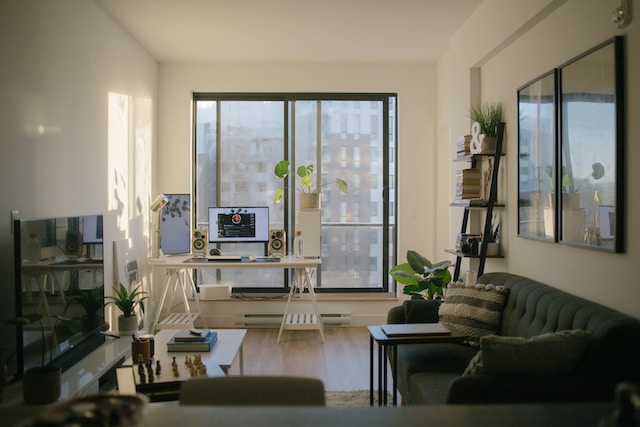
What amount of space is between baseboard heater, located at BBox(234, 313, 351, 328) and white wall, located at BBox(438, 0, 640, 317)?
1563 millimetres

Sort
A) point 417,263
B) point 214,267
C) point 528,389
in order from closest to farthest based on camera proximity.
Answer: point 528,389 → point 417,263 → point 214,267

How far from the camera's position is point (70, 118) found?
399cm

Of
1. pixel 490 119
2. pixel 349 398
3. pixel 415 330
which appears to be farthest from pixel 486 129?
pixel 349 398

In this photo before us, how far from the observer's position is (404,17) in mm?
4762

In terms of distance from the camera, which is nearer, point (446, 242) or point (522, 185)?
point (522, 185)

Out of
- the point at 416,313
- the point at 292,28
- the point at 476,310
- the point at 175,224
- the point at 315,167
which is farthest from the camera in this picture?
the point at 315,167

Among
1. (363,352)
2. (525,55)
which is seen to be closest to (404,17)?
(525,55)

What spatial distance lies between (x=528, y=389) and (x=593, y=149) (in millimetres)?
1261

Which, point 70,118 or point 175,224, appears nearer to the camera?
point 70,118

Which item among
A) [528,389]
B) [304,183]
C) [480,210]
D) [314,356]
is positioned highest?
[304,183]

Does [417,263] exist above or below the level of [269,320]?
above

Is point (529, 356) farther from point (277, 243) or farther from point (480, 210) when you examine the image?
point (277, 243)

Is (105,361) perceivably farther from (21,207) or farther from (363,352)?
(363,352)

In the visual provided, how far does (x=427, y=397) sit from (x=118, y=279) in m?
2.94
